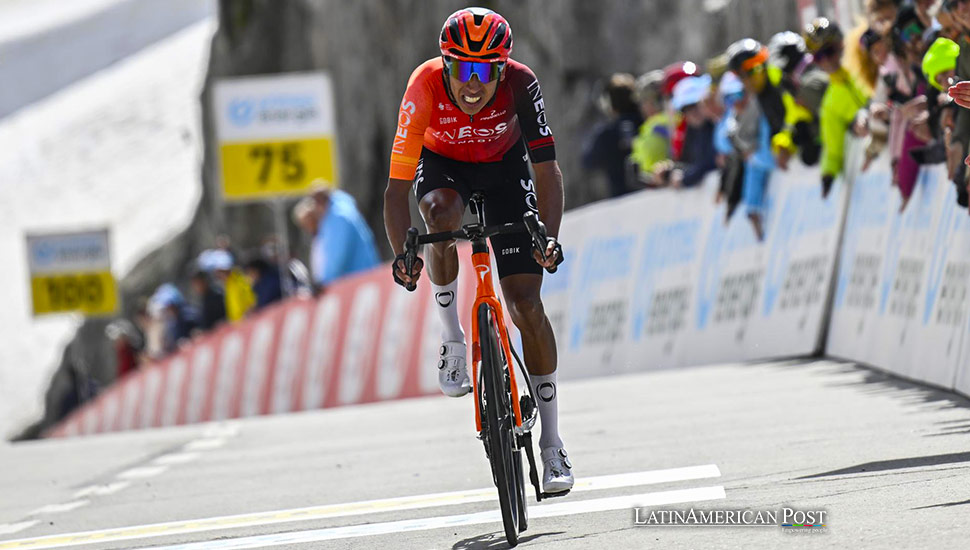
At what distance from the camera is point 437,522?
686 centimetres

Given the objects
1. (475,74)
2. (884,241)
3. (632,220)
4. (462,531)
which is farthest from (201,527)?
(632,220)

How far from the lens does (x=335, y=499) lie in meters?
8.16

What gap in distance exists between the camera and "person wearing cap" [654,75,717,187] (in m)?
14.9

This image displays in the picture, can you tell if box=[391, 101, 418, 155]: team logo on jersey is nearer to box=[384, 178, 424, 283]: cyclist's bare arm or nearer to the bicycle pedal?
box=[384, 178, 424, 283]: cyclist's bare arm

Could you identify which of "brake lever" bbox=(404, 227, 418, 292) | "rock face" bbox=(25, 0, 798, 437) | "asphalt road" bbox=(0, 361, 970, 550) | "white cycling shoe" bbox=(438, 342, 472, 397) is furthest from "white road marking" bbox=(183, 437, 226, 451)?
"rock face" bbox=(25, 0, 798, 437)

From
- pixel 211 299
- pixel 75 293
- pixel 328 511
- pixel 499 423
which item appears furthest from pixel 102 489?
pixel 75 293

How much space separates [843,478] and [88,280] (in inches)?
884

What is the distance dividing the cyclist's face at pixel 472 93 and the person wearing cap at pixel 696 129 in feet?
27.8

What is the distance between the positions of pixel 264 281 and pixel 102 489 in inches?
413

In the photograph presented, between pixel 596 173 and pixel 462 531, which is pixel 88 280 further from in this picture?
pixel 462 531

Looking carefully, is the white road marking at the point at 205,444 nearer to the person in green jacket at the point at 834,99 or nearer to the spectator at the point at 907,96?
the person in green jacket at the point at 834,99

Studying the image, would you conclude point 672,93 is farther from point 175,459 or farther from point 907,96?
point 175,459

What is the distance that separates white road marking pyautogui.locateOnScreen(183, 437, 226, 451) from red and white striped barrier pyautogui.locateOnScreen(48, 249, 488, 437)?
11.6 feet

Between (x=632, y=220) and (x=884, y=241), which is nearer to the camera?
(x=884, y=241)
